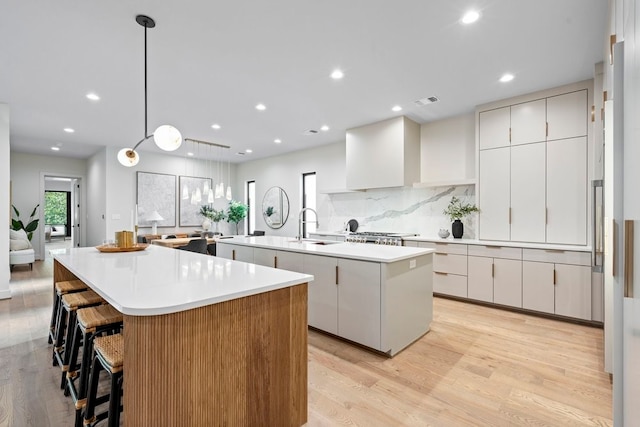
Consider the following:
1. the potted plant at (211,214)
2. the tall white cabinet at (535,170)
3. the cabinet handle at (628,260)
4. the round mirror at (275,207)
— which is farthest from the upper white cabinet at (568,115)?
the potted plant at (211,214)

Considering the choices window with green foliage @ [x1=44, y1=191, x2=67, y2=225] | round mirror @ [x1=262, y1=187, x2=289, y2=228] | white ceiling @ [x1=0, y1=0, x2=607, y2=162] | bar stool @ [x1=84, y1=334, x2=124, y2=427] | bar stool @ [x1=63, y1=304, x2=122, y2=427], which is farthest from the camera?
window with green foliage @ [x1=44, y1=191, x2=67, y2=225]

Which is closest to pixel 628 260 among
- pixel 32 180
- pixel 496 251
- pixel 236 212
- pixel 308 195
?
pixel 496 251

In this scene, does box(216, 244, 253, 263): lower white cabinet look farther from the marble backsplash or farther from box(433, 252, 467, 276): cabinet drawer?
the marble backsplash

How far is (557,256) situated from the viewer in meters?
3.31

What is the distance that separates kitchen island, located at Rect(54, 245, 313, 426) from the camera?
1.13 m

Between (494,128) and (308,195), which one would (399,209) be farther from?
(308,195)

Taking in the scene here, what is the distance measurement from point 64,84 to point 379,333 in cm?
436

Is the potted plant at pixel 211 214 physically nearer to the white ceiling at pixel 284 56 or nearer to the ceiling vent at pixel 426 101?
the white ceiling at pixel 284 56

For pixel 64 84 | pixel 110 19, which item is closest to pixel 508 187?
pixel 110 19

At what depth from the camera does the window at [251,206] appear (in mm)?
8359

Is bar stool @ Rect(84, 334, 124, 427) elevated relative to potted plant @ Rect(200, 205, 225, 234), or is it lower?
lower

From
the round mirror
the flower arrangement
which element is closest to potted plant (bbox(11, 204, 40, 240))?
the round mirror

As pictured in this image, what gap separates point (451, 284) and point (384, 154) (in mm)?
2194

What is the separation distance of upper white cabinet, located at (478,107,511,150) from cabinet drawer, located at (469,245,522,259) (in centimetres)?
137
